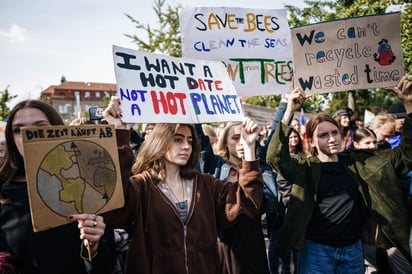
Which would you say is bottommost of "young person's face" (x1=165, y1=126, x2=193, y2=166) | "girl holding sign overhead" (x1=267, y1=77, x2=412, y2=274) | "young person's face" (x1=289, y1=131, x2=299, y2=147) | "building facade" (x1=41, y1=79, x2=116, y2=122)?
"girl holding sign overhead" (x1=267, y1=77, x2=412, y2=274)

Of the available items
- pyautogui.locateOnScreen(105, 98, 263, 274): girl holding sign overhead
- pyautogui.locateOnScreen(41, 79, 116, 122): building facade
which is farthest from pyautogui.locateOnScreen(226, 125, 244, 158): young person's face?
pyautogui.locateOnScreen(41, 79, 116, 122): building facade

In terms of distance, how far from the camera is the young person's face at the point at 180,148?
245 cm

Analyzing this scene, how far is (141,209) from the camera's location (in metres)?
2.22

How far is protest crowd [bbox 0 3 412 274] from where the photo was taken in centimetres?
192

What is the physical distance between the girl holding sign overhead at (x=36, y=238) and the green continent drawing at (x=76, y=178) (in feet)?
0.30

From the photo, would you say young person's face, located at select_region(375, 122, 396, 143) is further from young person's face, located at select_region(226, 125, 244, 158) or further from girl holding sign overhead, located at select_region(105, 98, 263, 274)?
girl holding sign overhead, located at select_region(105, 98, 263, 274)

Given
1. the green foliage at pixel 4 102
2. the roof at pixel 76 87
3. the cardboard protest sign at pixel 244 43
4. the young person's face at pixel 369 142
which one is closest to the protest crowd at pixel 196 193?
the cardboard protest sign at pixel 244 43

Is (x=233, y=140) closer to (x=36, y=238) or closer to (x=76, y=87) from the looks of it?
(x=36, y=238)

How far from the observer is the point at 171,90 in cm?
241

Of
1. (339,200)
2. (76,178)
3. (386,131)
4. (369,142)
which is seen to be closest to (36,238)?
(76,178)

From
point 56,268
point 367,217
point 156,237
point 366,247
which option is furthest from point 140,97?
point 366,247

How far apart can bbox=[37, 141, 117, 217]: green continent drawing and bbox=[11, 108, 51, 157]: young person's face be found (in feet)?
1.20

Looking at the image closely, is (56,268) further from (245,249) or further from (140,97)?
(245,249)

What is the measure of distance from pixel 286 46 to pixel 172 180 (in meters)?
2.02
